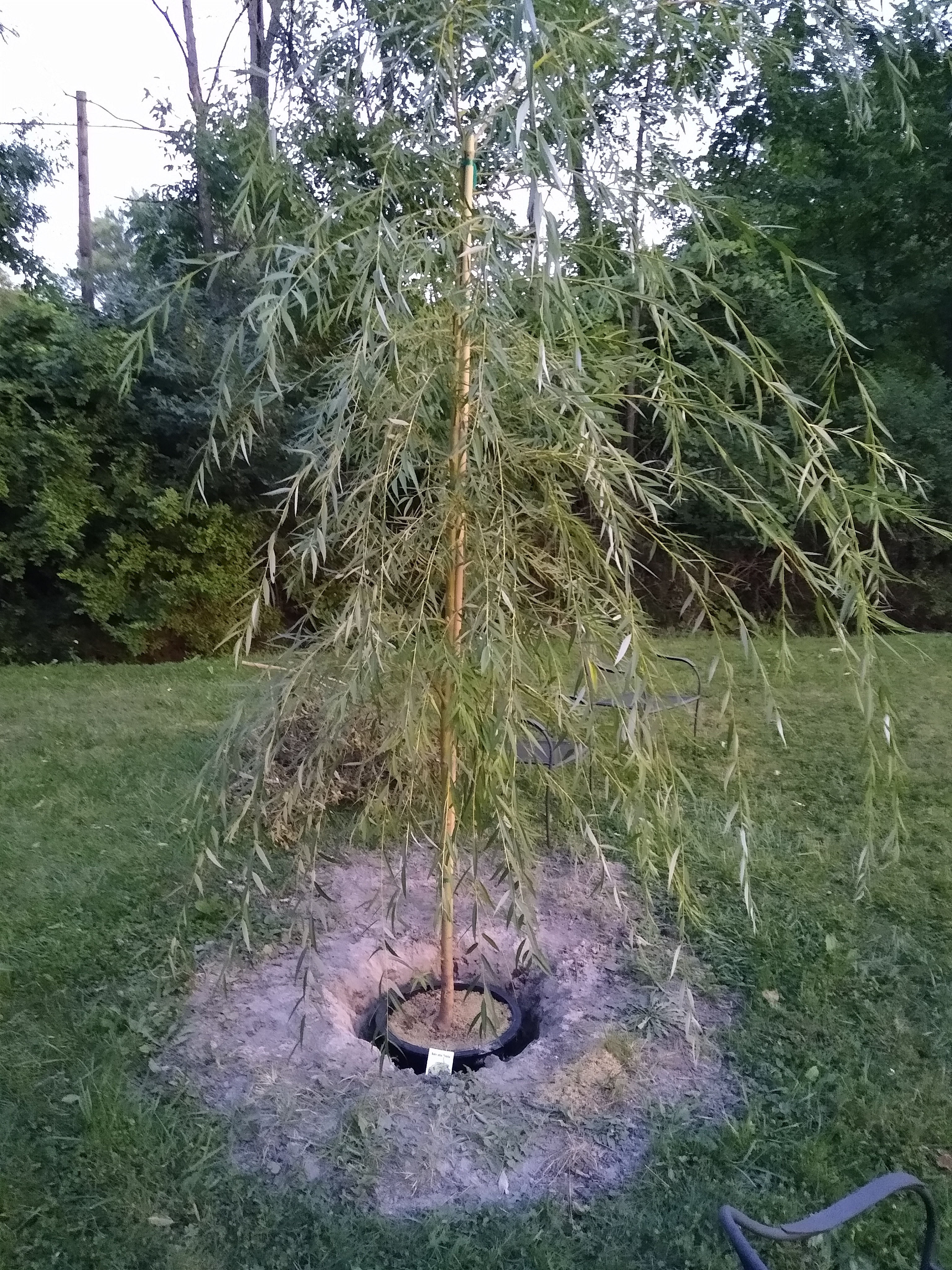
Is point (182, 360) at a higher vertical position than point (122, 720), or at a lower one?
higher

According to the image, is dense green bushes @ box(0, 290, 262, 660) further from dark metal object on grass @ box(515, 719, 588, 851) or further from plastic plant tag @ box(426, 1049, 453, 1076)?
plastic plant tag @ box(426, 1049, 453, 1076)

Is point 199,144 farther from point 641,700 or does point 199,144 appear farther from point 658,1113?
point 658,1113

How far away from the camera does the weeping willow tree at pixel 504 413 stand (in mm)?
1462

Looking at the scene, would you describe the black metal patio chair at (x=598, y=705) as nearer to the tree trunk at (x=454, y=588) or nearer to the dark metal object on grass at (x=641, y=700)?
the dark metal object on grass at (x=641, y=700)

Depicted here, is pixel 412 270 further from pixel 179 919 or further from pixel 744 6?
pixel 179 919

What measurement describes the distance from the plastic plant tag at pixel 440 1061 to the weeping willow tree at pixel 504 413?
0.46 meters

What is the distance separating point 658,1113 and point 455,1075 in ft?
1.57

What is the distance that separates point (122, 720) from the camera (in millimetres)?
5043

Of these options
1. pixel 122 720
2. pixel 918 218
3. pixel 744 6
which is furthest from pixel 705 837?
pixel 918 218

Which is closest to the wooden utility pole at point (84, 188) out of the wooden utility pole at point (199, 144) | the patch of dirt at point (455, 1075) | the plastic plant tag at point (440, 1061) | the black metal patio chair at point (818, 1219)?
the wooden utility pole at point (199, 144)

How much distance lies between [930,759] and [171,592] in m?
5.24

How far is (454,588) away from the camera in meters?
1.97

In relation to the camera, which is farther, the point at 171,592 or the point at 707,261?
the point at 171,592

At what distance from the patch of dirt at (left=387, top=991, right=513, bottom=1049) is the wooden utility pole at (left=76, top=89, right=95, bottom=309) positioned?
28.8 ft
